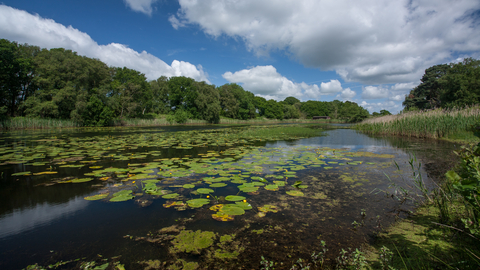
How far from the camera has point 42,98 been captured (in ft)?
86.2

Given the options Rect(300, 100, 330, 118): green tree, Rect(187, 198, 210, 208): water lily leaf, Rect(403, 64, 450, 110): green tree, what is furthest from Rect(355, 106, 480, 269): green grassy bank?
Rect(300, 100, 330, 118): green tree

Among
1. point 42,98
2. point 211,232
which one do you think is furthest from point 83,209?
point 42,98

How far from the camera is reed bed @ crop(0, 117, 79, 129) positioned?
21.2m

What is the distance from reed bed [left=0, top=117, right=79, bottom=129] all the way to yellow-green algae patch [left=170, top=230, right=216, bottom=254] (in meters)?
30.5

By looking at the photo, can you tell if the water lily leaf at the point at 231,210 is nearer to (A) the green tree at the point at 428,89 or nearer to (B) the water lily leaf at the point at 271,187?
(B) the water lily leaf at the point at 271,187

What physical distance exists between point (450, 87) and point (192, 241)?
38.7 meters

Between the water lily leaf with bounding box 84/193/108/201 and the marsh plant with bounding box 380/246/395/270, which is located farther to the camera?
the water lily leaf with bounding box 84/193/108/201

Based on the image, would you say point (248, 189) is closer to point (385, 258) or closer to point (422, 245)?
point (385, 258)

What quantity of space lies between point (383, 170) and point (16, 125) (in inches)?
1288

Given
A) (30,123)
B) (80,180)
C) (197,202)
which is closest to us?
(197,202)

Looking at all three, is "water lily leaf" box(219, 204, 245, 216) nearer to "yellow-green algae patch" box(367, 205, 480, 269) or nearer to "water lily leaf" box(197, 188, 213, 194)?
"water lily leaf" box(197, 188, 213, 194)

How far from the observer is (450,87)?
26.7 m

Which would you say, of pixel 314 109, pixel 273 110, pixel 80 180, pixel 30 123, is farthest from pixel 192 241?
pixel 314 109

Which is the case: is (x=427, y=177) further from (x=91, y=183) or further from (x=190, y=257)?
(x=91, y=183)
